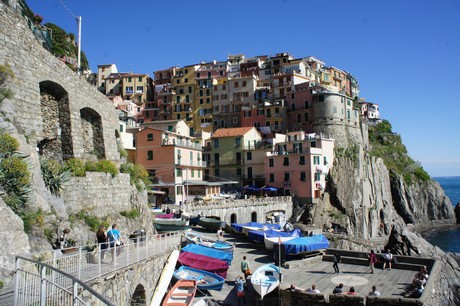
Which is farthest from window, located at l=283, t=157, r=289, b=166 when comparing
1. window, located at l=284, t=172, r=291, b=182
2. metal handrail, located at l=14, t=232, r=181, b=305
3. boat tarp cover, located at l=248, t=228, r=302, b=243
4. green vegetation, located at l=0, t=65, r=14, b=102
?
green vegetation, located at l=0, t=65, r=14, b=102

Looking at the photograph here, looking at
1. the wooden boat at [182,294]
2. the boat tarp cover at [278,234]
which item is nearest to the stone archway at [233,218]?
the boat tarp cover at [278,234]

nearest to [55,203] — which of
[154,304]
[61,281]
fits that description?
[154,304]

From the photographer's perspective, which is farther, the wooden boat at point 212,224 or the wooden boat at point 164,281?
the wooden boat at point 212,224

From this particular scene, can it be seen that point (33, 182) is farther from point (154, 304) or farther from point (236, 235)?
point (236, 235)

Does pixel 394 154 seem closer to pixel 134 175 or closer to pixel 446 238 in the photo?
pixel 446 238

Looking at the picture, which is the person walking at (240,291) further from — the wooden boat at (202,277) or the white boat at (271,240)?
the white boat at (271,240)

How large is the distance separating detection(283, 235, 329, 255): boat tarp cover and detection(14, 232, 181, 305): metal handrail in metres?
8.99

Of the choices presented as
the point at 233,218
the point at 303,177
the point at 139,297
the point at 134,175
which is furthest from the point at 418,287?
the point at 303,177

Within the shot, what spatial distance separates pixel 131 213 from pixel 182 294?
7.10 meters

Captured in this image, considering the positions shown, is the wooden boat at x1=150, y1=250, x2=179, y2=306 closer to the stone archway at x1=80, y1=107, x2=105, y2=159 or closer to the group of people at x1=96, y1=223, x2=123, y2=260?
the group of people at x1=96, y1=223, x2=123, y2=260

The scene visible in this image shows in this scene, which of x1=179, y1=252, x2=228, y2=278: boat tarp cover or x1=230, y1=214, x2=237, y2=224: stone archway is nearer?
x1=179, y1=252, x2=228, y2=278: boat tarp cover

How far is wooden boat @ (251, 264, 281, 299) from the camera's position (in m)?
18.1

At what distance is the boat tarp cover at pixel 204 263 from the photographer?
21062 millimetres

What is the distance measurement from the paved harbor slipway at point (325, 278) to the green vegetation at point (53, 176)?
27.8ft
